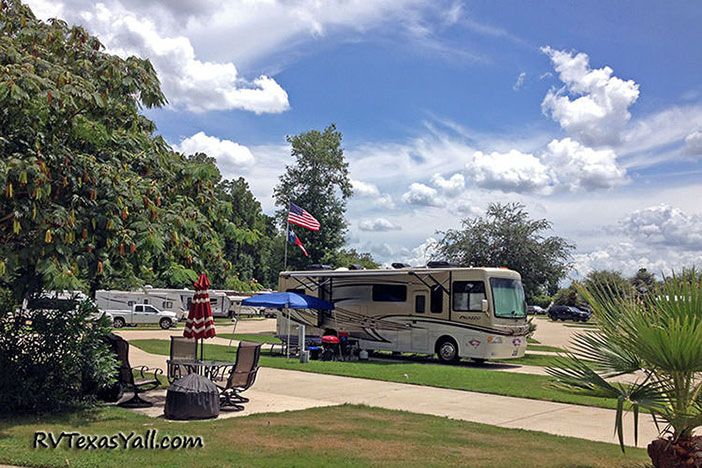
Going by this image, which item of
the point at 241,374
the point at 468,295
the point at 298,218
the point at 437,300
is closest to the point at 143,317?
the point at 298,218

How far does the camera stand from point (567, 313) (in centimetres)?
5991

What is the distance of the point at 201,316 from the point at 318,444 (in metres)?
4.00

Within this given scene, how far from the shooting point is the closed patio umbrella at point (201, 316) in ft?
36.6

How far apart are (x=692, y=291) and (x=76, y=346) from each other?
8.39 meters

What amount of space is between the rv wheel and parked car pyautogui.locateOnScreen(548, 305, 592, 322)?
4154 cm

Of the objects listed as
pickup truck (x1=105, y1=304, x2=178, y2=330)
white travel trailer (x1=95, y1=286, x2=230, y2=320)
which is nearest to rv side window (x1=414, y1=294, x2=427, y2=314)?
white travel trailer (x1=95, y1=286, x2=230, y2=320)

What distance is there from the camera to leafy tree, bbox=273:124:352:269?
48625mm

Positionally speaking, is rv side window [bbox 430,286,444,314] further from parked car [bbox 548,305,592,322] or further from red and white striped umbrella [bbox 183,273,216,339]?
parked car [bbox 548,305,592,322]

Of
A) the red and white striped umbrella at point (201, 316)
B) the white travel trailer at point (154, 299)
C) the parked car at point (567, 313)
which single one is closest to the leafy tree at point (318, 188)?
the white travel trailer at point (154, 299)

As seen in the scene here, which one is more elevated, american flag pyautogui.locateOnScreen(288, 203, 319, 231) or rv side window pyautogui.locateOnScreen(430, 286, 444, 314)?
american flag pyautogui.locateOnScreen(288, 203, 319, 231)

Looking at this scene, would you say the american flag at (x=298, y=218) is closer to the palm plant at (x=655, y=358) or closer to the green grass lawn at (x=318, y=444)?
the green grass lawn at (x=318, y=444)

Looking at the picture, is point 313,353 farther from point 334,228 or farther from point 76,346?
point 334,228

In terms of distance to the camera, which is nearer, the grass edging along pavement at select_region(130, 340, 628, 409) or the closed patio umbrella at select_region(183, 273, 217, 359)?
the closed patio umbrella at select_region(183, 273, 217, 359)

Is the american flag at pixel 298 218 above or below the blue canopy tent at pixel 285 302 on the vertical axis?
above
